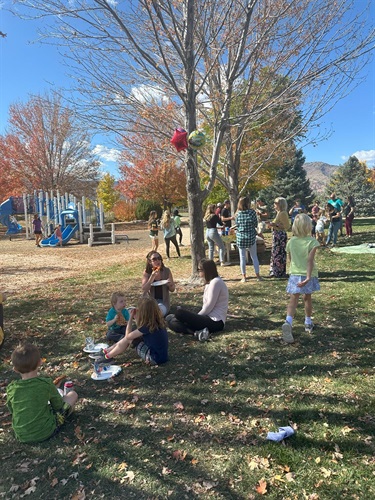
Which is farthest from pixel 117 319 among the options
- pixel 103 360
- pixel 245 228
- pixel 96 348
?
pixel 245 228

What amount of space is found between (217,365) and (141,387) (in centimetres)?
94

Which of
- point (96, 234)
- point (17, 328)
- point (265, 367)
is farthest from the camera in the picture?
point (96, 234)

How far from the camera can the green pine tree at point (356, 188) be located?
37.7m

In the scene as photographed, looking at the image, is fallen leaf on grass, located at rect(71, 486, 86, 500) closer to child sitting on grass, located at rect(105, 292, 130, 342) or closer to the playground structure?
child sitting on grass, located at rect(105, 292, 130, 342)

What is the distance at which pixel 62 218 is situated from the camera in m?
22.9

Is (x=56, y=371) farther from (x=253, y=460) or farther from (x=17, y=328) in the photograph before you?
(x=253, y=460)

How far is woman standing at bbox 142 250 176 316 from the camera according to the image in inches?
222

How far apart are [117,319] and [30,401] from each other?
218cm

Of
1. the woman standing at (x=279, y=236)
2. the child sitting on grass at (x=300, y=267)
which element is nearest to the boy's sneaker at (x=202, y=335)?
the child sitting on grass at (x=300, y=267)

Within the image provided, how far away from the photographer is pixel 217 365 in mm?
4266

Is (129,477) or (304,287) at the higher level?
(304,287)

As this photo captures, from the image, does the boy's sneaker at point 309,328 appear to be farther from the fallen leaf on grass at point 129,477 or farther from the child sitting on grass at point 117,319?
the fallen leaf on grass at point 129,477

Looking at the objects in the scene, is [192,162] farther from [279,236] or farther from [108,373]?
[108,373]

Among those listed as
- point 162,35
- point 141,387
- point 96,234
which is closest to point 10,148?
point 96,234
